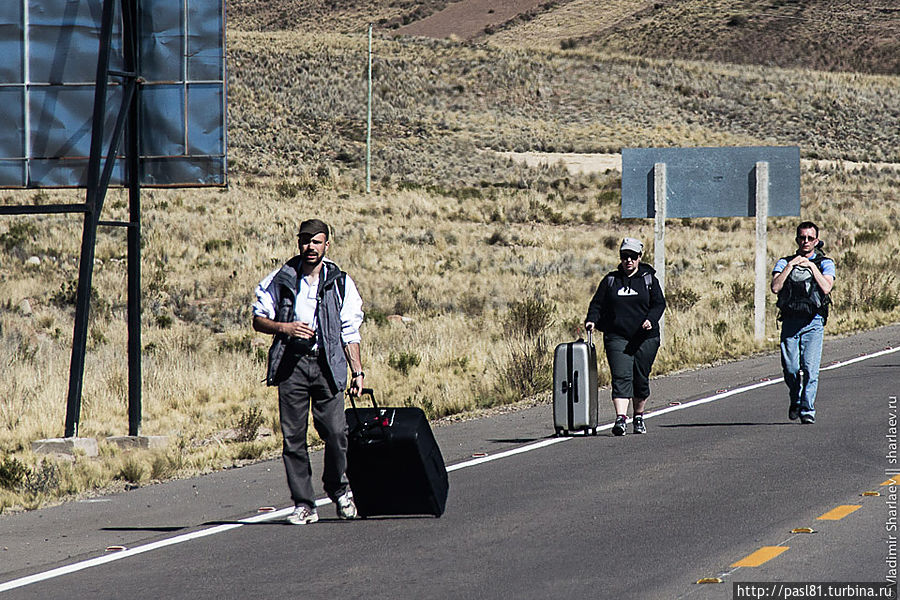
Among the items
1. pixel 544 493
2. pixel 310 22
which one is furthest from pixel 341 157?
pixel 310 22

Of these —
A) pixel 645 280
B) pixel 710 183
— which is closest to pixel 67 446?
pixel 645 280

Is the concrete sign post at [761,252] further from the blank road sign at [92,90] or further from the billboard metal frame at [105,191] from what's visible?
the billboard metal frame at [105,191]

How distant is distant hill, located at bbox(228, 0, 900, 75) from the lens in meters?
113

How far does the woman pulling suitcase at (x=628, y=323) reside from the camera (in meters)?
12.2

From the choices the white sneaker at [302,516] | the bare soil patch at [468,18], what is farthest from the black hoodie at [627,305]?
the bare soil patch at [468,18]

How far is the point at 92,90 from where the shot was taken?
46.5 ft

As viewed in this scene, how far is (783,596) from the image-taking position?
6258mm

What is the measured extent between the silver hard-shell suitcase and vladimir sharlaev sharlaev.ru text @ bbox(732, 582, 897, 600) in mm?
5486

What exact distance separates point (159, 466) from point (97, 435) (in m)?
3.01

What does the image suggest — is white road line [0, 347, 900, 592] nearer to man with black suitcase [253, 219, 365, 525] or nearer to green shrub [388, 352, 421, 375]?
man with black suitcase [253, 219, 365, 525]

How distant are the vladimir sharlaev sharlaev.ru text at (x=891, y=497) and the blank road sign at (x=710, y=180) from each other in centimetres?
1001

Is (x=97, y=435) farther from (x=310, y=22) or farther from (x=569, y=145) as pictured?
(x=310, y=22)

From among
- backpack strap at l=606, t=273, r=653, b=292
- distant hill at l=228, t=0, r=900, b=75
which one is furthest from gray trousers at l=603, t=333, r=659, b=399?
distant hill at l=228, t=0, r=900, b=75

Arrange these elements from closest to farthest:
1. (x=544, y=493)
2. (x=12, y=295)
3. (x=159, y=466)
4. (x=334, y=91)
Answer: (x=544, y=493) → (x=159, y=466) → (x=12, y=295) → (x=334, y=91)
